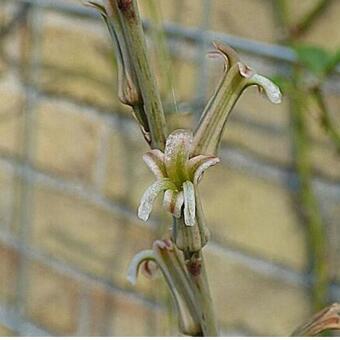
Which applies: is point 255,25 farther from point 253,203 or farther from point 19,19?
point 19,19

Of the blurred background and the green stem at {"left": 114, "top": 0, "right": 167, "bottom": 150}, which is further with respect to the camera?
the blurred background

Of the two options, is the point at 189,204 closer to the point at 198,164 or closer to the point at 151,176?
the point at 198,164

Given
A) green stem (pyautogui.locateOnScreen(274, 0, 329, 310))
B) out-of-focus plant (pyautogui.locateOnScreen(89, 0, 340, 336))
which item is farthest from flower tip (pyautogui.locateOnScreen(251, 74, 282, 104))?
green stem (pyautogui.locateOnScreen(274, 0, 329, 310))

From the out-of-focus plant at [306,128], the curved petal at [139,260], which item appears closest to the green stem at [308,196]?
the out-of-focus plant at [306,128]

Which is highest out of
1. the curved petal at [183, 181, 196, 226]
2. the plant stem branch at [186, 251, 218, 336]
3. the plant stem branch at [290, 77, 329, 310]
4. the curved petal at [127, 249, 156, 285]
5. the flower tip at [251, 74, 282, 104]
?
the plant stem branch at [290, 77, 329, 310]

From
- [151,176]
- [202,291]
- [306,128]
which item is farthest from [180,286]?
[151,176]

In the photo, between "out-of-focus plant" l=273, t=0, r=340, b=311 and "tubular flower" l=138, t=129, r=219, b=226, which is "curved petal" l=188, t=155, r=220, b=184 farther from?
"out-of-focus plant" l=273, t=0, r=340, b=311

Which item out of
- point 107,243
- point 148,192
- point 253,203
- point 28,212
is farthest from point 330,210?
point 148,192

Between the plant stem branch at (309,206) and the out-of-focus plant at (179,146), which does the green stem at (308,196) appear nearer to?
the plant stem branch at (309,206)
